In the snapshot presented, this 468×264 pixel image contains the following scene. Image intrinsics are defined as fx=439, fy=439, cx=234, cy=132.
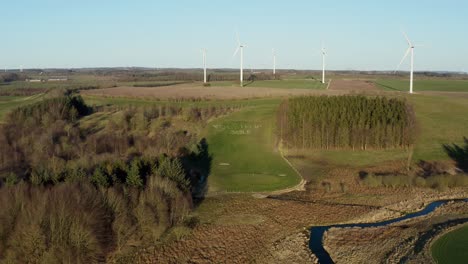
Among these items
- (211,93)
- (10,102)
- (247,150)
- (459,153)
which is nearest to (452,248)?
(459,153)

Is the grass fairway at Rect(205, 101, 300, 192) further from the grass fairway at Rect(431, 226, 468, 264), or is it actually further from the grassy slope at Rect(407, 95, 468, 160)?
the grassy slope at Rect(407, 95, 468, 160)

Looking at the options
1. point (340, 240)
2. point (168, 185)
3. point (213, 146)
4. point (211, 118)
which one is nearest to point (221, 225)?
point (168, 185)

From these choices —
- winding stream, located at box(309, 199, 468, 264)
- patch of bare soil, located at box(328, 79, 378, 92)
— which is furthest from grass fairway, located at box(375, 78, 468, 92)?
winding stream, located at box(309, 199, 468, 264)

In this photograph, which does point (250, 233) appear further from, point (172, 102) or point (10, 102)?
point (10, 102)

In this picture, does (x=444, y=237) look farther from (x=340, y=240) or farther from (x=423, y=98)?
(x=423, y=98)

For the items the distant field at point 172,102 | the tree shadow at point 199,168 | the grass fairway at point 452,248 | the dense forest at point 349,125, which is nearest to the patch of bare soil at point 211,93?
the distant field at point 172,102

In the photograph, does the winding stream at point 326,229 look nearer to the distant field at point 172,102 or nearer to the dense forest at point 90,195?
the dense forest at point 90,195
